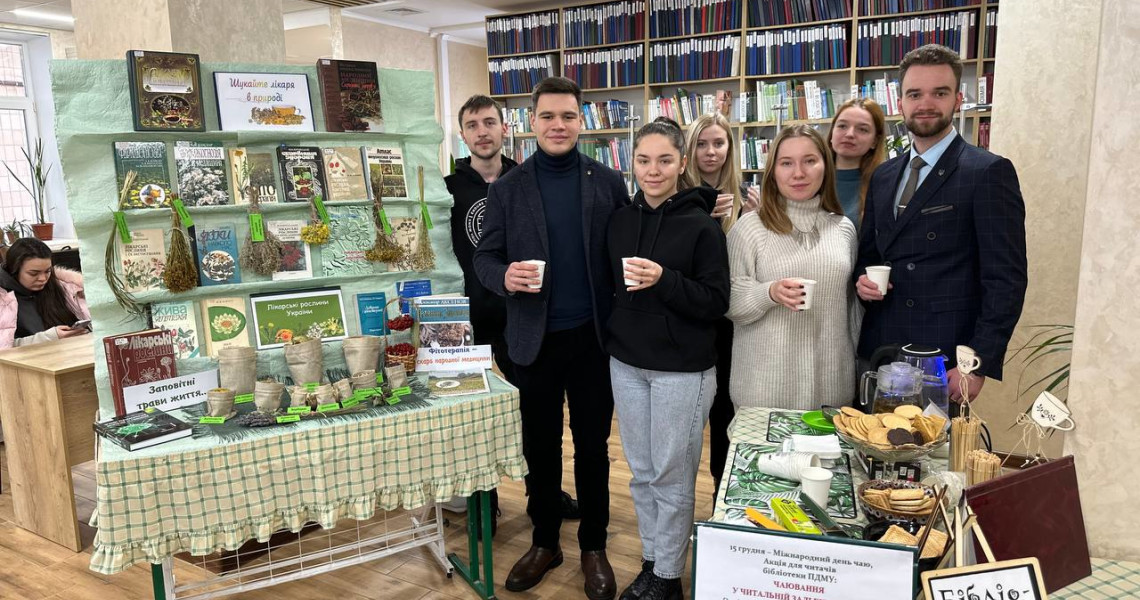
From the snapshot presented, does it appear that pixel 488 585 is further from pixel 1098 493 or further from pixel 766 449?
pixel 1098 493

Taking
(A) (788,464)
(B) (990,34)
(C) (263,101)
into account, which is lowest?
(A) (788,464)

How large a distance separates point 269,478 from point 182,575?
1.18m

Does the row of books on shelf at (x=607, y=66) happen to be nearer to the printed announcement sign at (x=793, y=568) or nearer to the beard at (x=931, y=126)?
the beard at (x=931, y=126)

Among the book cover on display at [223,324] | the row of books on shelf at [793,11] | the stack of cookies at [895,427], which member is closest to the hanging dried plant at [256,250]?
the book cover on display at [223,324]

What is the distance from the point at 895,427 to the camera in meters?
1.54

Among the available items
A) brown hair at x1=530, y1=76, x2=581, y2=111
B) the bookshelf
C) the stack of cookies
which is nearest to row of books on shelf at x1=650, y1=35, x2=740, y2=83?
the bookshelf

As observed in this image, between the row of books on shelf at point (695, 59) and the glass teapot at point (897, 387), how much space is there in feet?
14.3

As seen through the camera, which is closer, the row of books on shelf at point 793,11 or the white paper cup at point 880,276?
the white paper cup at point 880,276

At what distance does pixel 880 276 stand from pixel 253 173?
1.86 m

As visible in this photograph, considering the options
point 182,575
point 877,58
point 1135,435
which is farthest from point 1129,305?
point 877,58

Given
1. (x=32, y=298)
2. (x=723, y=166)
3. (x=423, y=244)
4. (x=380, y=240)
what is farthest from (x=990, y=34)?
(x=32, y=298)

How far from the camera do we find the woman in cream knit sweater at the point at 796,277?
208 centimetres

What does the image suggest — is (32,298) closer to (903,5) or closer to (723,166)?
(723,166)

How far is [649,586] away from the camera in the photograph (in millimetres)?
2336
